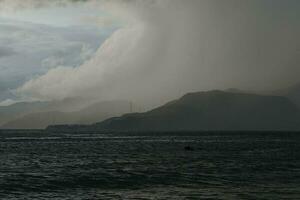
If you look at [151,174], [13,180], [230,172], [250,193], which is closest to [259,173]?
[230,172]

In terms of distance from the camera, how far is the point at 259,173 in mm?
57875

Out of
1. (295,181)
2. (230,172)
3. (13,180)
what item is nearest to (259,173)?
(230,172)

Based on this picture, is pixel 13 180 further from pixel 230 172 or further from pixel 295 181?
pixel 295 181

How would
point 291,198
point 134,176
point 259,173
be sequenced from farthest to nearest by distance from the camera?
point 259,173 < point 134,176 < point 291,198

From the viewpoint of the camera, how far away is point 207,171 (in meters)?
59.5

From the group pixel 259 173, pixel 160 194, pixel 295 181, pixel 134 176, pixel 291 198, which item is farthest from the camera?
pixel 259 173

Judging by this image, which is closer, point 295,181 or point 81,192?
point 81,192

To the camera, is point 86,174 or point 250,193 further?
point 86,174

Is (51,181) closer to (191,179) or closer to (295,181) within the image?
(191,179)

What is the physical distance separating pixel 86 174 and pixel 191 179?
44.6ft

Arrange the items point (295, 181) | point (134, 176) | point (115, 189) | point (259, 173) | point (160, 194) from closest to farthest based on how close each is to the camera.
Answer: point (160, 194) < point (115, 189) < point (295, 181) < point (134, 176) < point (259, 173)

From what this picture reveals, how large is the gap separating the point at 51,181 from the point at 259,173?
24.6 meters

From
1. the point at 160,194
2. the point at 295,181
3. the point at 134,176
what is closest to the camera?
the point at 160,194

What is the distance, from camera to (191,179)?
165ft
